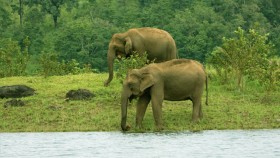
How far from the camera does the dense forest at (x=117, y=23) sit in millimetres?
77125

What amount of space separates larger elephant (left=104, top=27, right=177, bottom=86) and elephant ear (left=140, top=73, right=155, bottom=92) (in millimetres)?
5479

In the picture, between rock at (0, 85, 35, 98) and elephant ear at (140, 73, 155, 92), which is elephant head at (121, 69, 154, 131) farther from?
rock at (0, 85, 35, 98)

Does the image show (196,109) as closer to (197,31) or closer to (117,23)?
(197,31)

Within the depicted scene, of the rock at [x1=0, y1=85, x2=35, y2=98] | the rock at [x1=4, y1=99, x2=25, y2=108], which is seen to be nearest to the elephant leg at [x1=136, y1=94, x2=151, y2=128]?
the rock at [x1=4, y1=99, x2=25, y2=108]

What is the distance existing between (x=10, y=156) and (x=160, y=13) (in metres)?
66.9

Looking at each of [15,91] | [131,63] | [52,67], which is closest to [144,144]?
[131,63]

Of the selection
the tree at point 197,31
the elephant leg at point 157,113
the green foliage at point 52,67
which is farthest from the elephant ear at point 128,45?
the tree at point 197,31

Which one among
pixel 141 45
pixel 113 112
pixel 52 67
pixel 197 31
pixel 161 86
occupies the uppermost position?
pixel 141 45

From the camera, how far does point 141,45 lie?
3428 cm

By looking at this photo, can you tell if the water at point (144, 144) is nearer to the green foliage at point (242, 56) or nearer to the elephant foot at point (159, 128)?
the elephant foot at point (159, 128)

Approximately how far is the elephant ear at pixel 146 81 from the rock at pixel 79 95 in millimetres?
4289

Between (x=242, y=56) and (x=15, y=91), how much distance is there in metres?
8.94

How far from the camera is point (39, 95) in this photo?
108 feet

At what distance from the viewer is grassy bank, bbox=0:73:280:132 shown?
28.8 m
